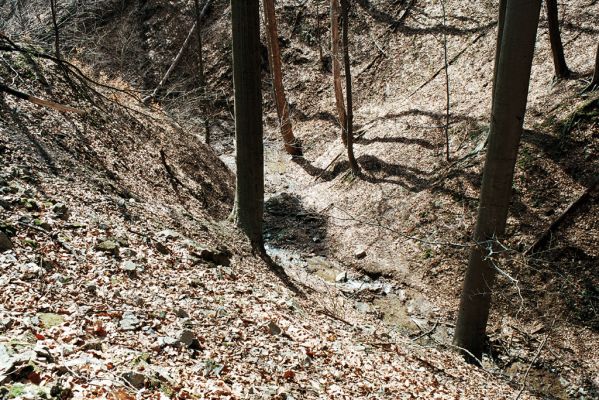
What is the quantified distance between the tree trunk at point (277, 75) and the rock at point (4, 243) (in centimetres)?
1267

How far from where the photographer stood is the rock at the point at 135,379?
351 cm

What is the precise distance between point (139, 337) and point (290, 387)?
5.05 ft

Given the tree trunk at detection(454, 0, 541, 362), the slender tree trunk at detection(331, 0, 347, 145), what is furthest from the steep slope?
the slender tree trunk at detection(331, 0, 347, 145)

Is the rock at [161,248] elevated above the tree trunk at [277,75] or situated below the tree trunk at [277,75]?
below

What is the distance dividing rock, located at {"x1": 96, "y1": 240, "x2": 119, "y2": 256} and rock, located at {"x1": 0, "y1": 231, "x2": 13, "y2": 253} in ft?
3.42

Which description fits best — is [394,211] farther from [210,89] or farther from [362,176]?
[210,89]

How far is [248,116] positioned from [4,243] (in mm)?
4781

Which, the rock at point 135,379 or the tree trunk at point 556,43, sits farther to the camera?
the tree trunk at point 556,43

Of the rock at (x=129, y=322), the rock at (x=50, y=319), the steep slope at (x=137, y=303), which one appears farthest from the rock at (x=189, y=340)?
the rock at (x=50, y=319)

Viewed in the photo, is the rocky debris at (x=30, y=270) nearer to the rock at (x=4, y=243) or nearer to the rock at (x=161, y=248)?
the rock at (x=4, y=243)

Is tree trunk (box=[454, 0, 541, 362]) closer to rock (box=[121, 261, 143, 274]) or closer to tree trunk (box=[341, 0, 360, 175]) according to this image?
rock (box=[121, 261, 143, 274])

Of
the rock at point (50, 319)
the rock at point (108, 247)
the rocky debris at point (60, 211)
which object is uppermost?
the rocky debris at point (60, 211)

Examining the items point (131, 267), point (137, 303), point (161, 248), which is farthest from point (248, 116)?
point (137, 303)

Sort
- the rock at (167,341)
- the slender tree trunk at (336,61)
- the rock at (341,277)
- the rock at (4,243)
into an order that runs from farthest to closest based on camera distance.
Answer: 1. the slender tree trunk at (336,61)
2. the rock at (341,277)
3. the rock at (4,243)
4. the rock at (167,341)
